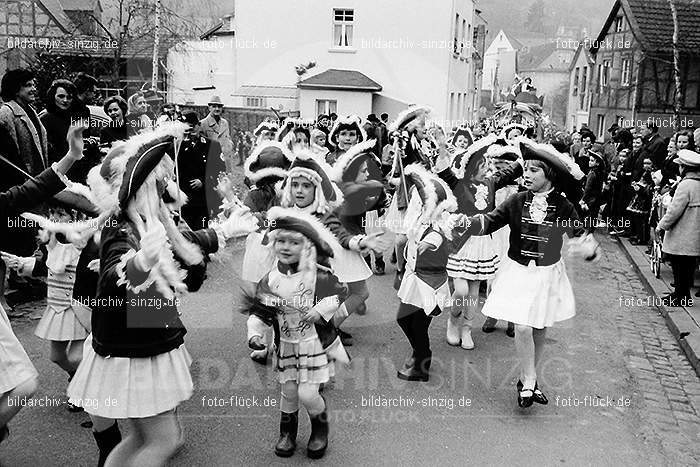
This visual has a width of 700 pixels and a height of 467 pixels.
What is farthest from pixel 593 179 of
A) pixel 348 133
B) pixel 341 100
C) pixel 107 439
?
pixel 341 100

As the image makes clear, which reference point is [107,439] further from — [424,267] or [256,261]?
[424,267]

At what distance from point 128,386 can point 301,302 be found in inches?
48.7

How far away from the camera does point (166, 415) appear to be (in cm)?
339

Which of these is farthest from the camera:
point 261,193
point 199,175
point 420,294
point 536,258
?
point 199,175

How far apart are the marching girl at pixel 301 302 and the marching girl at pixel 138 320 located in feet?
2.55


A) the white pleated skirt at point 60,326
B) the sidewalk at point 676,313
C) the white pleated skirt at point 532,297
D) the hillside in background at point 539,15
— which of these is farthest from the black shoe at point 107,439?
the hillside in background at point 539,15

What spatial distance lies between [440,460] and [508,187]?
3.93 metres

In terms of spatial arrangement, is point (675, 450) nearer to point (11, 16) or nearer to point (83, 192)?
point (83, 192)

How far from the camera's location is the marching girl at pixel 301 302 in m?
4.14

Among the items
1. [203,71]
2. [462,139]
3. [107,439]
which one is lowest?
[107,439]

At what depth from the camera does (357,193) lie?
6.25 metres

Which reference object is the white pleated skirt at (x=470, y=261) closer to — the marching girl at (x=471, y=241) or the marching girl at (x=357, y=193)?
the marching girl at (x=471, y=241)

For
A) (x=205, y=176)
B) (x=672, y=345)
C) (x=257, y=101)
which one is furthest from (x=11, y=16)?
(x=672, y=345)

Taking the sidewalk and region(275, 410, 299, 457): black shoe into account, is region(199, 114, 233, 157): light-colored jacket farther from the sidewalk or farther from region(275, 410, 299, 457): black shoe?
the sidewalk
